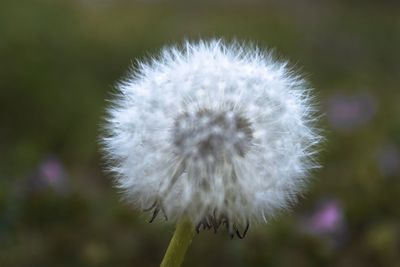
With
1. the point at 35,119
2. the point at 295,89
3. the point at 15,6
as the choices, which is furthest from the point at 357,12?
the point at 295,89

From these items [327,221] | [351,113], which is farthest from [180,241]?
[351,113]

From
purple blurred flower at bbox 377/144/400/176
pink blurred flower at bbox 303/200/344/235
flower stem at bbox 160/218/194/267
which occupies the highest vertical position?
purple blurred flower at bbox 377/144/400/176

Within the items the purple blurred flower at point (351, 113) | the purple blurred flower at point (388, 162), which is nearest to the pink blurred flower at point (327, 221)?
the purple blurred flower at point (388, 162)

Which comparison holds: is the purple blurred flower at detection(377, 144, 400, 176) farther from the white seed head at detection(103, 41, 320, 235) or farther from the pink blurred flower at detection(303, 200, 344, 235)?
the white seed head at detection(103, 41, 320, 235)

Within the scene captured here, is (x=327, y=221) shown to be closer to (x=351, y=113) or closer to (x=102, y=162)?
(x=351, y=113)

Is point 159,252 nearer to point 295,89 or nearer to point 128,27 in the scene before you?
point 295,89

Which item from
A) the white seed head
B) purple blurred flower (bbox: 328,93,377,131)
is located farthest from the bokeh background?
the white seed head

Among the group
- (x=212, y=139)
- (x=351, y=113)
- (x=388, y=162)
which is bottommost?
(x=388, y=162)

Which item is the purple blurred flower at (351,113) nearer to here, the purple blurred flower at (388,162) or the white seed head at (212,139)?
the purple blurred flower at (388,162)
